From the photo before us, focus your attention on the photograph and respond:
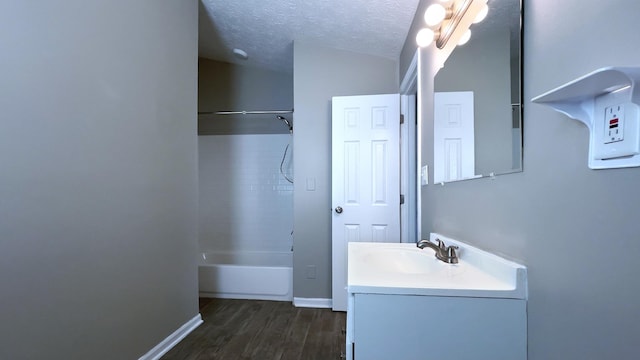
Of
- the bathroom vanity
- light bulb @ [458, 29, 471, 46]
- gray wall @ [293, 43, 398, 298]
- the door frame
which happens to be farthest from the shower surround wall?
the bathroom vanity

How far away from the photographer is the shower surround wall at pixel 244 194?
364 cm

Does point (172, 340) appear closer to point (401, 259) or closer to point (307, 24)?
point (401, 259)

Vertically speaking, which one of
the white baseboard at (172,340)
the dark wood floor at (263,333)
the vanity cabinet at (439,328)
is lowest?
the dark wood floor at (263,333)

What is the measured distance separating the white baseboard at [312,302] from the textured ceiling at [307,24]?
91.8 inches

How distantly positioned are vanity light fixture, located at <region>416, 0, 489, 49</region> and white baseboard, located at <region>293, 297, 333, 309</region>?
221 cm

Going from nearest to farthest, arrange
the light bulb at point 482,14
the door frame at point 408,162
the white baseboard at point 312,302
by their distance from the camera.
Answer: the light bulb at point 482,14, the door frame at point 408,162, the white baseboard at point 312,302

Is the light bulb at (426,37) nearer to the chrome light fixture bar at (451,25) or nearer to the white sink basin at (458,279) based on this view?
the chrome light fixture bar at (451,25)

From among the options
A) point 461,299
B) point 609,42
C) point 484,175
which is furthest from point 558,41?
point 461,299

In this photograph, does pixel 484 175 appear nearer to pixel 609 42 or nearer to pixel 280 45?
pixel 609 42

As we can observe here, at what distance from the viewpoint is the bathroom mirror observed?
33.0 inches

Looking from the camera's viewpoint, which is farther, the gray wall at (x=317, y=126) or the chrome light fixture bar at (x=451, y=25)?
the gray wall at (x=317, y=126)

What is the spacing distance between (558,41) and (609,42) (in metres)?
0.14

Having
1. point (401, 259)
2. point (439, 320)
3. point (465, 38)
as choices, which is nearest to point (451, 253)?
point (401, 259)

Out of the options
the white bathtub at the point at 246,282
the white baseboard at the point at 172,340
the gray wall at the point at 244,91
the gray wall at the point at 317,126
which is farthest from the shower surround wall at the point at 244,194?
the white baseboard at the point at 172,340
